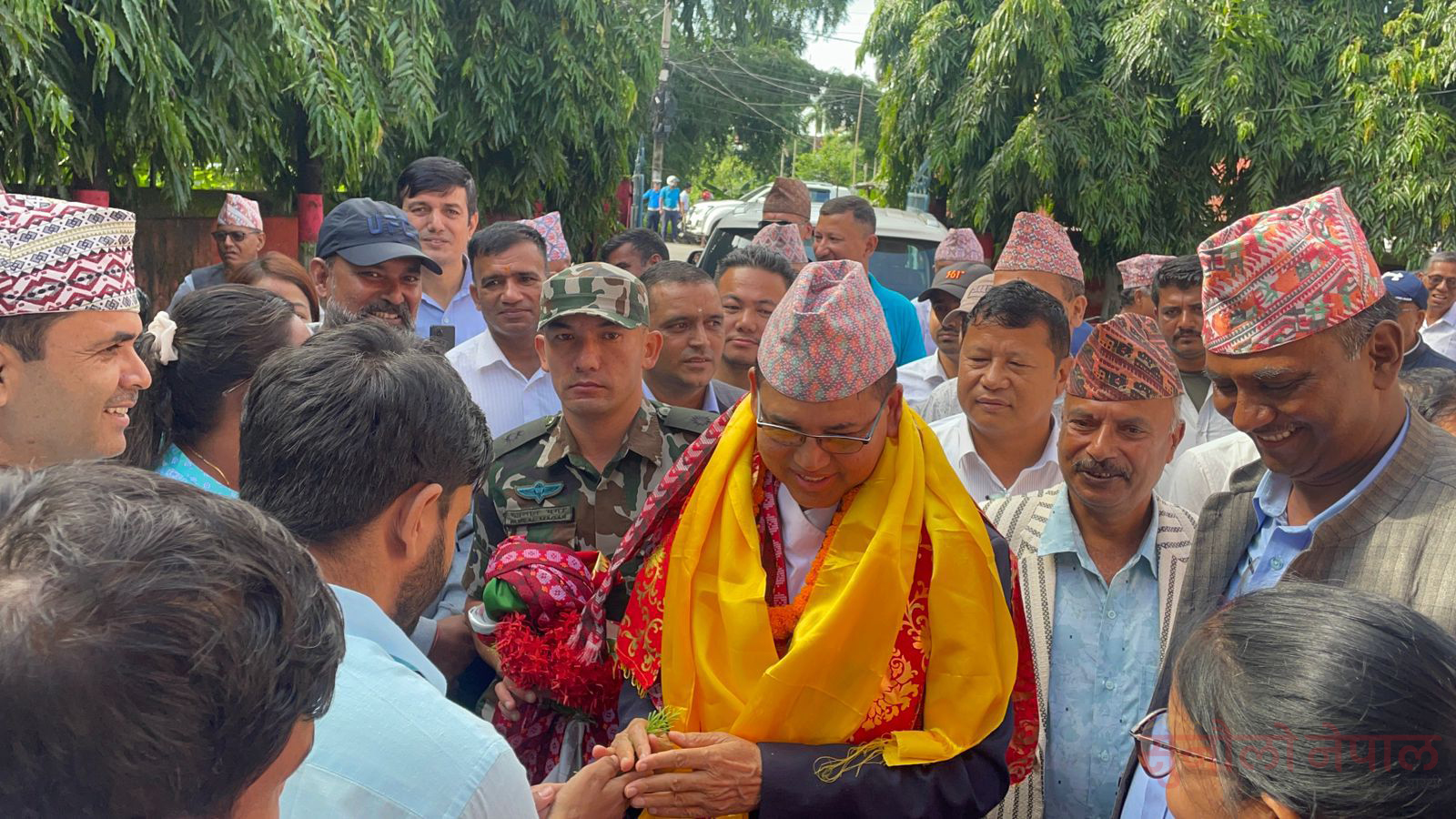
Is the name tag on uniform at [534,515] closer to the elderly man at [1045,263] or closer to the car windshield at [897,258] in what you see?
the elderly man at [1045,263]

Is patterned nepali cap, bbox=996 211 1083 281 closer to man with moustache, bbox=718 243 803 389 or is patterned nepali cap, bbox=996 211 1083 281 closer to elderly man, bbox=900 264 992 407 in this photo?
elderly man, bbox=900 264 992 407

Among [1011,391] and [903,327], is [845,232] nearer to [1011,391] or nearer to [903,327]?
[903,327]

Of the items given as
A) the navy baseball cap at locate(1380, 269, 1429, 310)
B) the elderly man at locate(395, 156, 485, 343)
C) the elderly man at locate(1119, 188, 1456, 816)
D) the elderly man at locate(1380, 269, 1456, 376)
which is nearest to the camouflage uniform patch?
the elderly man at locate(1119, 188, 1456, 816)

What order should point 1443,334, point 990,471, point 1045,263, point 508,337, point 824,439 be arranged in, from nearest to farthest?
point 824,439 → point 990,471 → point 508,337 → point 1045,263 → point 1443,334

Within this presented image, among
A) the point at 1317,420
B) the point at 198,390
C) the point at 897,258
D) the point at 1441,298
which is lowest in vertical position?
the point at 897,258

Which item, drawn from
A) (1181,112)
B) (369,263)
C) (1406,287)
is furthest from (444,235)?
(1181,112)

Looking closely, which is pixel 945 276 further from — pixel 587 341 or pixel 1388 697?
pixel 1388 697

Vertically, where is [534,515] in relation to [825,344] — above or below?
below

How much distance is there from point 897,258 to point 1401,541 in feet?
27.4

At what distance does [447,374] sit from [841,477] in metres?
0.90

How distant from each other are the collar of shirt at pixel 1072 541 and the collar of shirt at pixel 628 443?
3.41ft

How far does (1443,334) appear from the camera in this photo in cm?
833

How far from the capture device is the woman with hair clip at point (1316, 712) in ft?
4.51

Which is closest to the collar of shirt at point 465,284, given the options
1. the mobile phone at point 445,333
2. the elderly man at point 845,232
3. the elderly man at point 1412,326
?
the mobile phone at point 445,333
